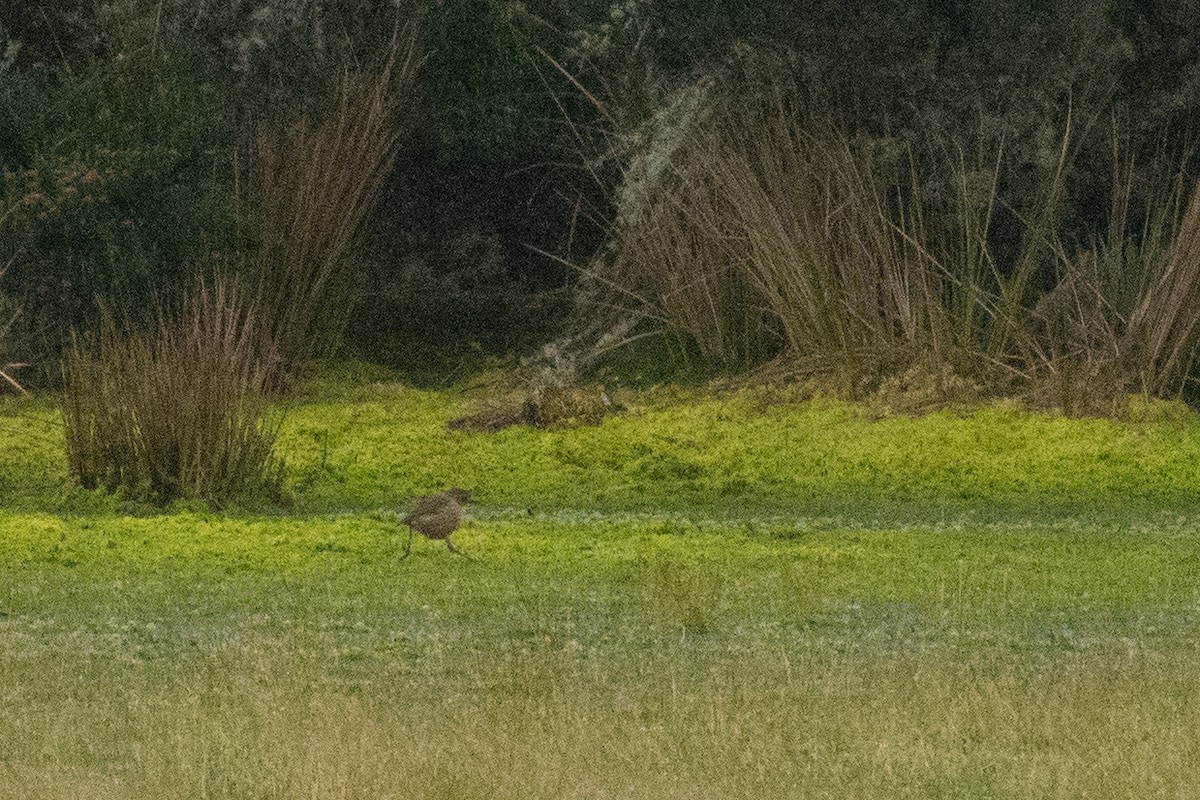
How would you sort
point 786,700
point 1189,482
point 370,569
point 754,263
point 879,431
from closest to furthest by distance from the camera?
point 786,700 → point 370,569 → point 1189,482 → point 879,431 → point 754,263

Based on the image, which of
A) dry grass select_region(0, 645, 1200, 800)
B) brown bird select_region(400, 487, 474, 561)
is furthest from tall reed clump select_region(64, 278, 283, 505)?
dry grass select_region(0, 645, 1200, 800)

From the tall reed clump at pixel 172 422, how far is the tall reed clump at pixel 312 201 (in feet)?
8.16

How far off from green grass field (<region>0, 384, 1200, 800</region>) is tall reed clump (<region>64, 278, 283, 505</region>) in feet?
0.45

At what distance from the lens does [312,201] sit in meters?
11.0

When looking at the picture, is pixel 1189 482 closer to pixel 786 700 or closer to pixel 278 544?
pixel 278 544

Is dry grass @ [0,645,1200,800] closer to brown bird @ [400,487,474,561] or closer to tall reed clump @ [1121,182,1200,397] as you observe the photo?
brown bird @ [400,487,474,561]

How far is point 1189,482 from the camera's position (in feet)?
28.4

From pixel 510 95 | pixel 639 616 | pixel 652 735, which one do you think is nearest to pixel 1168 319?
pixel 510 95

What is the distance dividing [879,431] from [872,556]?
239cm

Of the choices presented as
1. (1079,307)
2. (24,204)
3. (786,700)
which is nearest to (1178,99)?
(1079,307)

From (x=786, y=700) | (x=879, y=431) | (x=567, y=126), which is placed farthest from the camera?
(x=567, y=126)

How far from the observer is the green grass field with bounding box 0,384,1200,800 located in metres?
4.03

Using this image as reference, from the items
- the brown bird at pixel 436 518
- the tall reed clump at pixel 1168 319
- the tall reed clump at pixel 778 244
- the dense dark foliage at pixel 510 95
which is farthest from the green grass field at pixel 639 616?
the dense dark foliage at pixel 510 95

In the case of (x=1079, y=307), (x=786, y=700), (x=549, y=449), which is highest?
(x=786, y=700)
